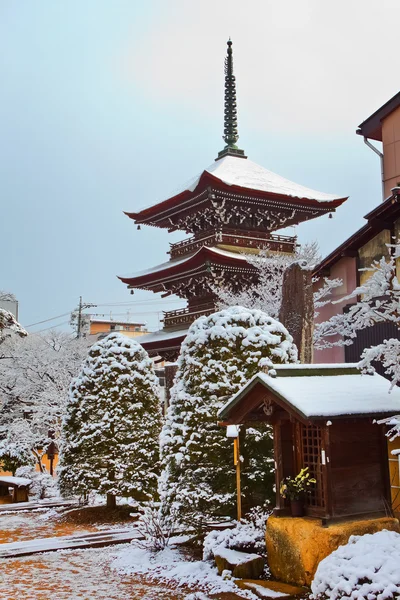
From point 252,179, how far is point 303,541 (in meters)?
26.5

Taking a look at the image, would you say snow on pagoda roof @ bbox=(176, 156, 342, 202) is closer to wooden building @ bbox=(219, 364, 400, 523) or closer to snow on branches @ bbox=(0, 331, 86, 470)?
snow on branches @ bbox=(0, 331, 86, 470)

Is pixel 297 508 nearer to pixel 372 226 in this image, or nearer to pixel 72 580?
pixel 72 580

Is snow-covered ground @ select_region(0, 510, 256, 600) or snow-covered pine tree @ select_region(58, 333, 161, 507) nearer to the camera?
snow-covered ground @ select_region(0, 510, 256, 600)

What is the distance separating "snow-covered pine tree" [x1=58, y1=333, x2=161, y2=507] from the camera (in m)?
17.4

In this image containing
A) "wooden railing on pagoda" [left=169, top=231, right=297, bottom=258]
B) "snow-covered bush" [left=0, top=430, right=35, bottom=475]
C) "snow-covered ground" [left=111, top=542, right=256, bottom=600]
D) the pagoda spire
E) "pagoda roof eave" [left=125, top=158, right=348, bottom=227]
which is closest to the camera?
"snow-covered ground" [left=111, top=542, right=256, bottom=600]

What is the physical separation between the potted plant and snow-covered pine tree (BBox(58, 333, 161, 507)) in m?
7.46

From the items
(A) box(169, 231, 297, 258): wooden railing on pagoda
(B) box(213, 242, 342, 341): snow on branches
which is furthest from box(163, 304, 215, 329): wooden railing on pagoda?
(A) box(169, 231, 297, 258): wooden railing on pagoda

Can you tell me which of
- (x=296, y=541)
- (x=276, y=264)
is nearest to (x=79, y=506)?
(x=296, y=541)

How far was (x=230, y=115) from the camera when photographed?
40375mm

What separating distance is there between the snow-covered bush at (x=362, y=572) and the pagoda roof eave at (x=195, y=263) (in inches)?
867

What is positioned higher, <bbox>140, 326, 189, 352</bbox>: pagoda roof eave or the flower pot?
<bbox>140, 326, 189, 352</bbox>: pagoda roof eave

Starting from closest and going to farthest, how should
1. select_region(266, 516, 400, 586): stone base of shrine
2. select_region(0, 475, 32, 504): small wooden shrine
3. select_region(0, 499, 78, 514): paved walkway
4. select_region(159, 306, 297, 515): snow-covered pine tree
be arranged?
select_region(266, 516, 400, 586): stone base of shrine
select_region(159, 306, 297, 515): snow-covered pine tree
select_region(0, 499, 78, 514): paved walkway
select_region(0, 475, 32, 504): small wooden shrine

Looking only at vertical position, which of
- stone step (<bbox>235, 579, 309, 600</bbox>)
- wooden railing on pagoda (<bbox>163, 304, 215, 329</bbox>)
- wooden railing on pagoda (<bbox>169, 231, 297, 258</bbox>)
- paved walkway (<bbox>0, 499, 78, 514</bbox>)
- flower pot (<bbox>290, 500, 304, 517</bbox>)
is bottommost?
paved walkway (<bbox>0, 499, 78, 514</bbox>)

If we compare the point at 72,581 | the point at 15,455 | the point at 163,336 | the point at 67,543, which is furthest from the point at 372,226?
the point at 15,455
